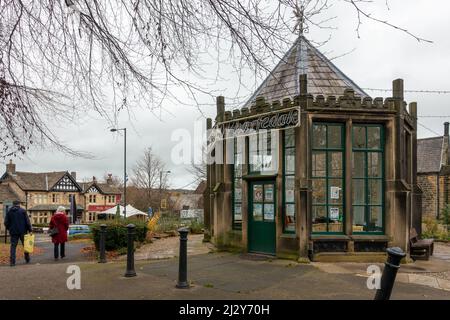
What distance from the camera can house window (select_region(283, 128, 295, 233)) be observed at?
34.5 ft

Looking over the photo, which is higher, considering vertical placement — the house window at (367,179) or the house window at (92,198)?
the house window at (367,179)

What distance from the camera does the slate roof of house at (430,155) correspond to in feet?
108

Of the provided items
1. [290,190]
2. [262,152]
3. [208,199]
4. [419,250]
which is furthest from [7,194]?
[419,250]

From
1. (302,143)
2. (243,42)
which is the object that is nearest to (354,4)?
(243,42)

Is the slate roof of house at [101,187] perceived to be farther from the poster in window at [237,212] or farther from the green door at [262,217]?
the green door at [262,217]

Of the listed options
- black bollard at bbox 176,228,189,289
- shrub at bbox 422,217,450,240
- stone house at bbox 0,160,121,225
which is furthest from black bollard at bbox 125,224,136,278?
stone house at bbox 0,160,121,225

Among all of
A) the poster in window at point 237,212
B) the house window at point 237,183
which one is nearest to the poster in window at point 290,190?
the house window at point 237,183

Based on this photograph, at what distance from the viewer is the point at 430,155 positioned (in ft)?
114

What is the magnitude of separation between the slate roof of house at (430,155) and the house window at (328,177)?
82.9 ft

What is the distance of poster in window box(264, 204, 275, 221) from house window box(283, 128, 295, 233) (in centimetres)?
39

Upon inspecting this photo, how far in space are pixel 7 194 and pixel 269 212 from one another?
61.2 m

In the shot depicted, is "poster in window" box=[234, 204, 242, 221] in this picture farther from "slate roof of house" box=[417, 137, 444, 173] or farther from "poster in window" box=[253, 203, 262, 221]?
"slate roof of house" box=[417, 137, 444, 173]

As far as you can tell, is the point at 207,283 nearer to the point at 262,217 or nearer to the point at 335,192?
the point at 262,217

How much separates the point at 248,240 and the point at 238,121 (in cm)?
328
